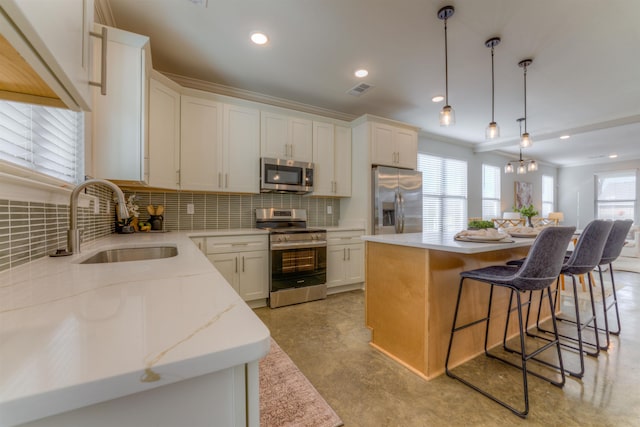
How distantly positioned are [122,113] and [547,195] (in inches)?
413

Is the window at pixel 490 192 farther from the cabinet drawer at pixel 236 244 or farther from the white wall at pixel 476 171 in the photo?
the cabinet drawer at pixel 236 244

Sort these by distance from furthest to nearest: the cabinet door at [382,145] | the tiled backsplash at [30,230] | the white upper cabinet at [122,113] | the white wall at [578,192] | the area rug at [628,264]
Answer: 1. the white wall at [578,192]
2. the area rug at [628,264]
3. the cabinet door at [382,145]
4. the white upper cabinet at [122,113]
5. the tiled backsplash at [30,230]

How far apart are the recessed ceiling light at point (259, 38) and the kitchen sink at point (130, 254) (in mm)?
1941

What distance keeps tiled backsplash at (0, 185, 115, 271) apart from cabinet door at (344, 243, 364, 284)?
2.81 m

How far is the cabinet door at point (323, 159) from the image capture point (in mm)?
3705

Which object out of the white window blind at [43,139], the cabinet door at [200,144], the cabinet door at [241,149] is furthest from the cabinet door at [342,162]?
the white window blind at [43,139]

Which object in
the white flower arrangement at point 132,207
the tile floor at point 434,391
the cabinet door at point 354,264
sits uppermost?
the white flower arrangement at point 132,207

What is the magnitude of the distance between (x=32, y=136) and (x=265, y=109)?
→ 2462 mm

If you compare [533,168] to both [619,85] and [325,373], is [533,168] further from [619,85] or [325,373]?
[325,373]

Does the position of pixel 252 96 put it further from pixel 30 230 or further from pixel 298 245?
pixel 30 230

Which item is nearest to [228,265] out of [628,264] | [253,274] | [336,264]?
[253,274]

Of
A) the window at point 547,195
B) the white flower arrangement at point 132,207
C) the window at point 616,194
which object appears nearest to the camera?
the white flower arrangement at point 132,207

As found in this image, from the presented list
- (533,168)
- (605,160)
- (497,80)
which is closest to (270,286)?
(497,80)

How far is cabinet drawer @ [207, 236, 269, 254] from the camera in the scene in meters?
2.81
